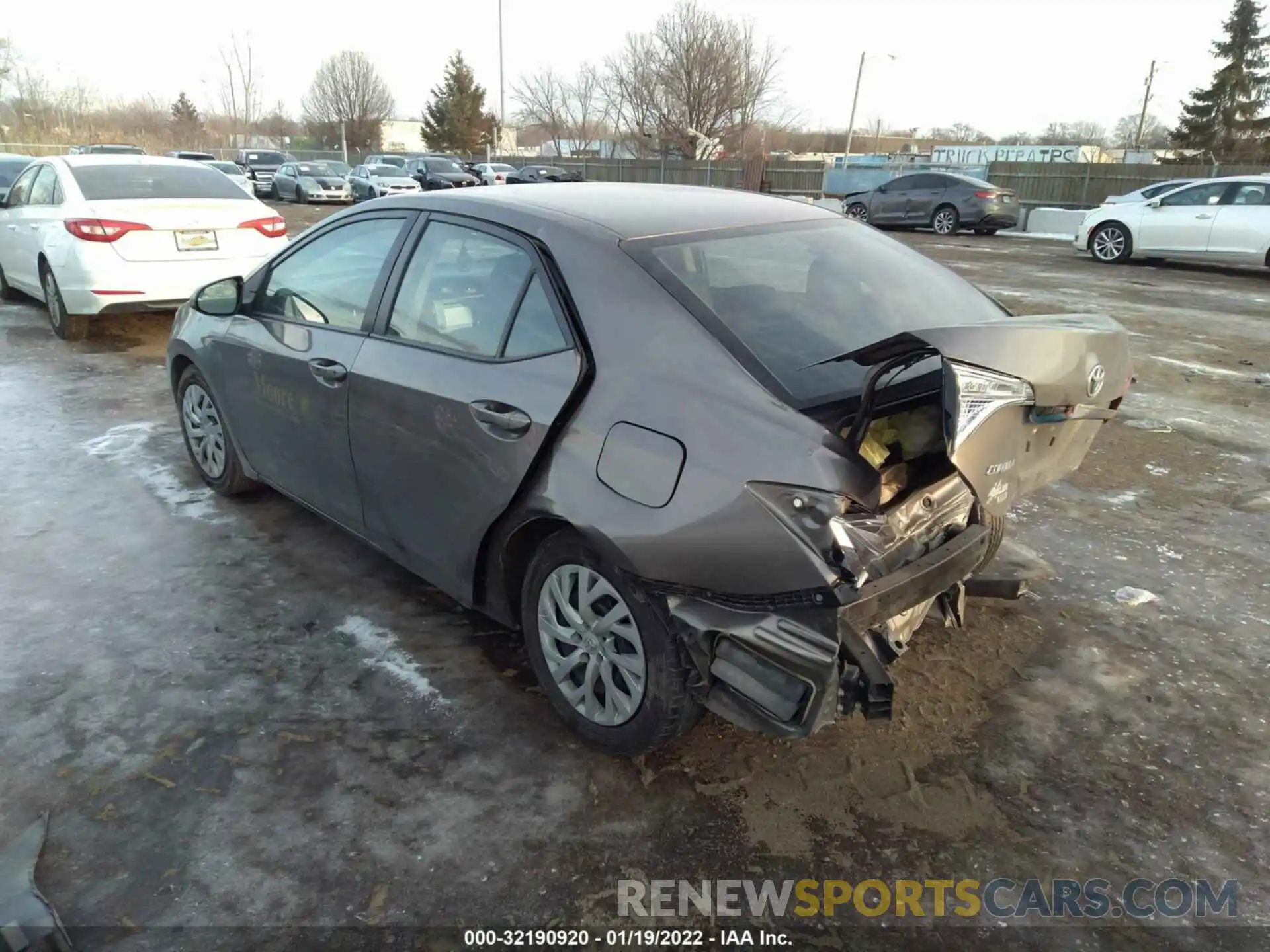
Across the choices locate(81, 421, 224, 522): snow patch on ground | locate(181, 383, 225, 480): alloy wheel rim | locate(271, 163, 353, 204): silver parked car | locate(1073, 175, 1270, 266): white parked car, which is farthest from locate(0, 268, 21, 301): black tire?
locate(271, 163, 353, 204): silver parked car

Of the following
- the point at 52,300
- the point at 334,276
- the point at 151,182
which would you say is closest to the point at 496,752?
the point at 334,276

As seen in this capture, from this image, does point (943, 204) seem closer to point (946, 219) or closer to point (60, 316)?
point (946, 219)

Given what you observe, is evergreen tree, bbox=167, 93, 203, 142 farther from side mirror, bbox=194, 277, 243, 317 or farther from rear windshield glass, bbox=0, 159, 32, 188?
side mirror, bbox=194, 277, 243, 317

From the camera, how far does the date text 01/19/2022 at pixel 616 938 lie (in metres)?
2.13

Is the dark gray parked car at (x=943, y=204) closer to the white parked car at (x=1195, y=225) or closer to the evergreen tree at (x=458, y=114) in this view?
the white parked car at (x=1195, y=225)

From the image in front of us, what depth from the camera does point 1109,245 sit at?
15.8 metres

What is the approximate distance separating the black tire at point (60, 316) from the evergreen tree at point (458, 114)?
190 feet

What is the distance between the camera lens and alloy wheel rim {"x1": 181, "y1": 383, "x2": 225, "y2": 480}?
459cm

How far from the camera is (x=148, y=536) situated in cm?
429

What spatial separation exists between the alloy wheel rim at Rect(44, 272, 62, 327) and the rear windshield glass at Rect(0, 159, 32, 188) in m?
5.81

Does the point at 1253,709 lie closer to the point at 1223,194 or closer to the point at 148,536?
the point at 148,536

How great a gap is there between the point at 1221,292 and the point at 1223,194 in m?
2.67

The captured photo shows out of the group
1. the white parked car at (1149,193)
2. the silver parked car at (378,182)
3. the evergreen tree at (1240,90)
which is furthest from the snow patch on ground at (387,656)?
the evergreen tree at (1240,90)


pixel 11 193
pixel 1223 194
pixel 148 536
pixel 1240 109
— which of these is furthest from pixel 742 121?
pixel 148 536
